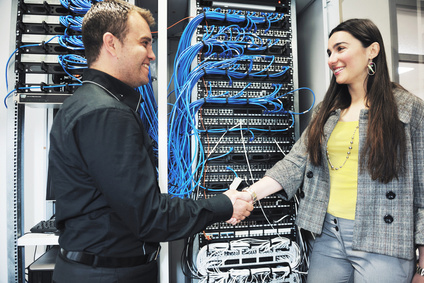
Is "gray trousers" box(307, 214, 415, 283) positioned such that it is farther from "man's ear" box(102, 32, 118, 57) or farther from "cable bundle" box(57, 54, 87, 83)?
Answer: "cable bundle" box(57, 54, 87, 83)

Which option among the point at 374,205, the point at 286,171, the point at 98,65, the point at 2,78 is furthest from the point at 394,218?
the point at 2,78

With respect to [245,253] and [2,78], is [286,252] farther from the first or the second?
[2,78]

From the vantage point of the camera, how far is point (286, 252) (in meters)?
1.53

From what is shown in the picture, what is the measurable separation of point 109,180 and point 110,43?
0.55 m

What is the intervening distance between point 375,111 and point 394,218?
→ 0.46m

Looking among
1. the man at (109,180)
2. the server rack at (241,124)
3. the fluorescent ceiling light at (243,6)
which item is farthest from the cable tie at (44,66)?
the fluorescent ceiling light at (243,6)

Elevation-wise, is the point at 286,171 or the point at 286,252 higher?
the point at 286,171

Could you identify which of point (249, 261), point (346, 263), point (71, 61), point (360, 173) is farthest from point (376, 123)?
point (71, 61)

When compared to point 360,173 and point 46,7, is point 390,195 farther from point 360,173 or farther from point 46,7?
point 46,7

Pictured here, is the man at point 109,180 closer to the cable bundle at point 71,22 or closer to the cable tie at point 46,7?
the cable bundle at point 71,22

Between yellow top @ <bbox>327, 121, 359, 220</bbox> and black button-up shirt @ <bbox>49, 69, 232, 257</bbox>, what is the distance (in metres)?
0.65

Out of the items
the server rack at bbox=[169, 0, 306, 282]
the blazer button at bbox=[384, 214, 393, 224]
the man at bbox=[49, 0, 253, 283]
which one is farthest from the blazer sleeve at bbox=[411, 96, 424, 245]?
the man at bbox=[49, 0, 253, 283]

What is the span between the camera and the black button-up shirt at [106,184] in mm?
856
